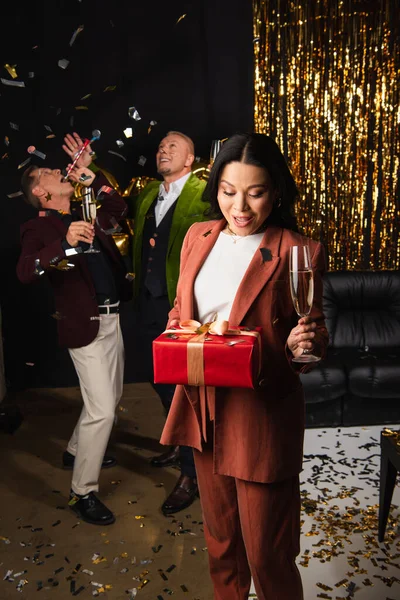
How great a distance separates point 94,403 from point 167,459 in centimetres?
79

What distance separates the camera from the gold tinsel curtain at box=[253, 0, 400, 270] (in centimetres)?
445

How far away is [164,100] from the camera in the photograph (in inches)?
171

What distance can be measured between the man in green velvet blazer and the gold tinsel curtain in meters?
1.57

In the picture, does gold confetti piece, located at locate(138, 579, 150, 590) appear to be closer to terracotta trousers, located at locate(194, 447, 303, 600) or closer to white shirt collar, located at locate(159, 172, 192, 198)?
terracotta trousers, located at locate(194, 447, 303, 600)

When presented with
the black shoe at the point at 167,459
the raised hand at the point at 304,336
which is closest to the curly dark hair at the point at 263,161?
the raised hand at the point at 304,336

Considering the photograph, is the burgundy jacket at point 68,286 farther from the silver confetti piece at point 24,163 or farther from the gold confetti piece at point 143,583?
the silver confetti piece at point 24,163

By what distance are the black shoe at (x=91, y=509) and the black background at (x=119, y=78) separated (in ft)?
6.39

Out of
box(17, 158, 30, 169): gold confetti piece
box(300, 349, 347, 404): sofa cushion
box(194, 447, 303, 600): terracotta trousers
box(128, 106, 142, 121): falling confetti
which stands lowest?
box(300, 349, 347, 404): sofa cushion

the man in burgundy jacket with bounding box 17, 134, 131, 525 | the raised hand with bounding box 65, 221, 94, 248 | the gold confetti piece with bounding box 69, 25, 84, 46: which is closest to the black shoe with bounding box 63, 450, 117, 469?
the man in burgundy jacket with bounding box 17, 134, 131, 525

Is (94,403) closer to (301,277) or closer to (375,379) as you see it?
(301,277)

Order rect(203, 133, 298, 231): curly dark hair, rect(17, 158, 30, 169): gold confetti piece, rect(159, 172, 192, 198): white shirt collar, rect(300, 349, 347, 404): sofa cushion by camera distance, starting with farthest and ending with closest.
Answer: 1. rect(17, 158, 30, 169): gold confetti piece
2. rect(300, 349, 347, 404): sofa cushion
3. rect(159, 172, 192, 198): white shirt collar
4. rect(203, 133, 298, 231): curly dark hair

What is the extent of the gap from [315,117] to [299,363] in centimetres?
340

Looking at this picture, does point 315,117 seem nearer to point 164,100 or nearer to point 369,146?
point 369,146

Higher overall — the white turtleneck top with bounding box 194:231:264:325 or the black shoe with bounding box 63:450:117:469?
the white turtleneck top with bounding box 194:231:264:325
